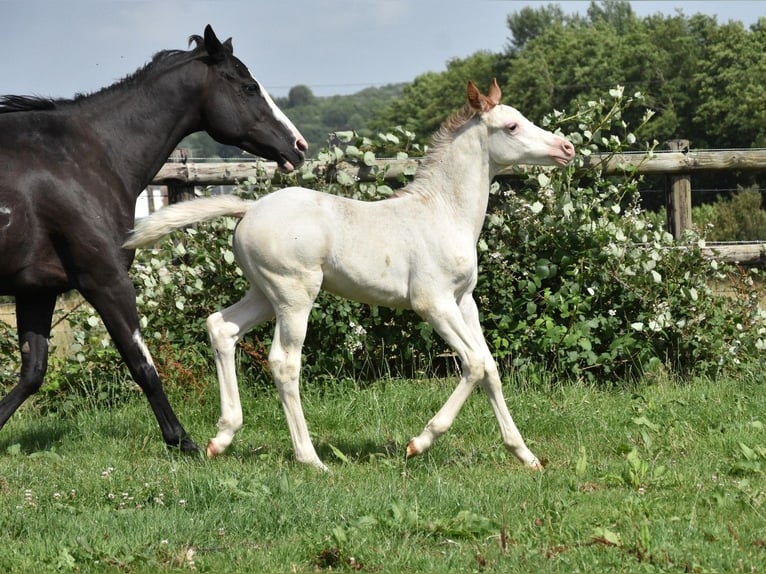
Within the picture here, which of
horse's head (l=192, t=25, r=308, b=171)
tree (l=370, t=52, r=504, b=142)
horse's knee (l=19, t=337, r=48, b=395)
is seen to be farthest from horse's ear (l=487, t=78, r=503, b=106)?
tree (l=370, t=52, r=504, b=142)

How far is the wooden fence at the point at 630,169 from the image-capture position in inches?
316

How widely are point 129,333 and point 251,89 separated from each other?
165 cm

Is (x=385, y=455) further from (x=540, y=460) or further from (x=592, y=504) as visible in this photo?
(x=592, y=504)

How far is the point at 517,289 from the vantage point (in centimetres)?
791

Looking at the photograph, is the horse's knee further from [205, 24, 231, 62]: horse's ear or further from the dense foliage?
[205, 24, 231, 62]: horse's ear

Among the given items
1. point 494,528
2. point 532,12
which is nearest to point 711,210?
point 494,528

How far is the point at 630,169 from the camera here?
819 cm

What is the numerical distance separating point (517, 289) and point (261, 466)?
295cm

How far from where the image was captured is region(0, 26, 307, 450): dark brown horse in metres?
5.86

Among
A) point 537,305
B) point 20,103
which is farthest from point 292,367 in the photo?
point 537,305

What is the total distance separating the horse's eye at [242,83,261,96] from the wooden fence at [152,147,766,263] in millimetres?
1510

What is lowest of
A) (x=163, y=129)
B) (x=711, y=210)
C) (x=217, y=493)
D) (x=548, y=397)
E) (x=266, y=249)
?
(x=711, y=210)

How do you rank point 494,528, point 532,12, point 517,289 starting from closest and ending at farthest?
1. point 494,528
2. point 517,289
3. point 532,12

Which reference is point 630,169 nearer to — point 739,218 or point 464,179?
point 464,179
